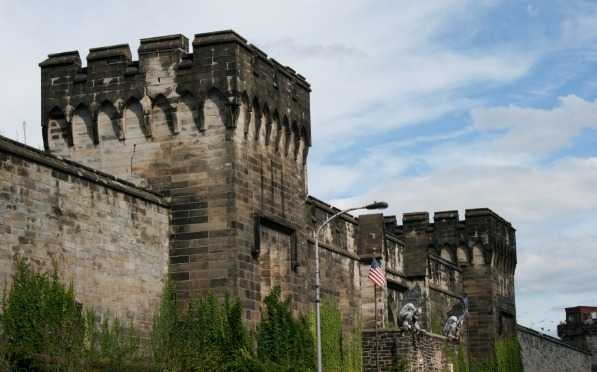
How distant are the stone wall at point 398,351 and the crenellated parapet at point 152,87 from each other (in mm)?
13339

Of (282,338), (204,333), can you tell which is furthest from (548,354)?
(204,333)

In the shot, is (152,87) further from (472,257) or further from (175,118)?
(472,257)

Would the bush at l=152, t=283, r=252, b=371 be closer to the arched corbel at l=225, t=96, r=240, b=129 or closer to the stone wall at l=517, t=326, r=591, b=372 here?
the arched corbel at l=225, t=96, r=240, b=129

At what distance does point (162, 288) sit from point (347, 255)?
14.8m

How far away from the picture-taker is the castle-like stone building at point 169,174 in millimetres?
28797

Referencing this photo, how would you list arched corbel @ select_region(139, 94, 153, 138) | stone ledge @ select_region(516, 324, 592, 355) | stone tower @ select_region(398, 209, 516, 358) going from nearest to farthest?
arched corbel @ select_region(139, 94, 153, 138) → stone tower @ select_region(398, 209, 516, 358) → stone ledge @ select_region(516, 324, 592, 355)

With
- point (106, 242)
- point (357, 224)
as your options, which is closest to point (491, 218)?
point (357, 224)

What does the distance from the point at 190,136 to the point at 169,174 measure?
1.18 meters

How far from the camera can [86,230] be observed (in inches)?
1146

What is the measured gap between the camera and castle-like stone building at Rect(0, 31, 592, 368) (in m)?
28.8

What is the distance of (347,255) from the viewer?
45.8m

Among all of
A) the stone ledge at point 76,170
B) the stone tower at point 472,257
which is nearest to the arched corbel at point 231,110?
the stone ledge at point 76,170

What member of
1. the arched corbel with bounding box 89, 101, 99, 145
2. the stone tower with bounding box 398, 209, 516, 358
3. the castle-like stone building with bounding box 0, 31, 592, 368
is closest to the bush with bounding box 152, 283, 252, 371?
the castle-like stone building with bounding box 0, 31, 592, 368

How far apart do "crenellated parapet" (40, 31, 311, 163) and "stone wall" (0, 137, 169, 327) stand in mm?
2726
